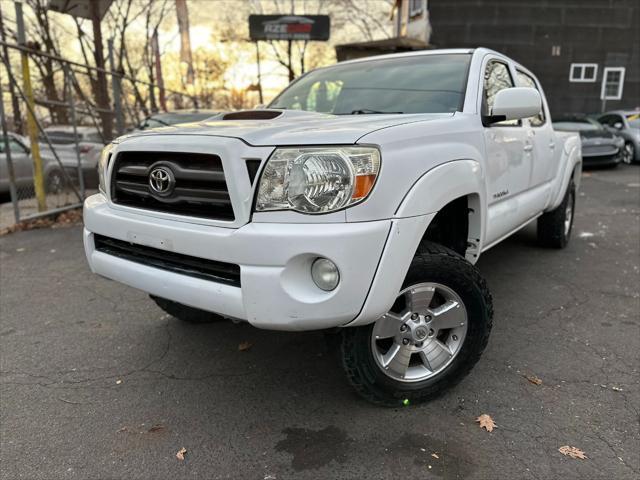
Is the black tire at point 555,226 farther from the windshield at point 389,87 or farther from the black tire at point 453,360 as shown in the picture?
the black tire at point 453,360

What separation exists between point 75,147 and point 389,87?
6.31 m

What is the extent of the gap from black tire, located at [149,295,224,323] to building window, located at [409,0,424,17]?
21196 millimetres

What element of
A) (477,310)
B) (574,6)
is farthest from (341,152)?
(574,6)

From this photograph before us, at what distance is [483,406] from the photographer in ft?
8.45

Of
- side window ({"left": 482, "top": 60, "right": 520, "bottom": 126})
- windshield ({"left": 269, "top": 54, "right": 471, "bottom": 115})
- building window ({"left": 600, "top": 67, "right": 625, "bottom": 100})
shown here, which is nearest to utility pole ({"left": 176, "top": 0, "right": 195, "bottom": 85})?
building window ({"left": 600, "top": 67, "right": 625, "bottom": 100})

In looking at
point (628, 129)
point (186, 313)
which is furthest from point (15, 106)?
point (628, 129)

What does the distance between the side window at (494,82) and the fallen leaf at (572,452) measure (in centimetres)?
196

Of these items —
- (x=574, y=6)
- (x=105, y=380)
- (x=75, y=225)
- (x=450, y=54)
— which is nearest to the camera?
(x=105, y=380)

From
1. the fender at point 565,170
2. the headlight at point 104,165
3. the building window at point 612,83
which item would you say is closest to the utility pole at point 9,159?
the headlight at point 104,165

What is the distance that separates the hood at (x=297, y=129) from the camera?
2105mm

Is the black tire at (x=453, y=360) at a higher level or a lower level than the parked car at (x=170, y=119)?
lower

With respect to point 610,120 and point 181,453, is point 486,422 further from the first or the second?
point 610,120

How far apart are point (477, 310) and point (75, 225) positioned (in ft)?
21.1

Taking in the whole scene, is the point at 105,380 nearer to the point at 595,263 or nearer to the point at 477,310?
the point at 477,310
